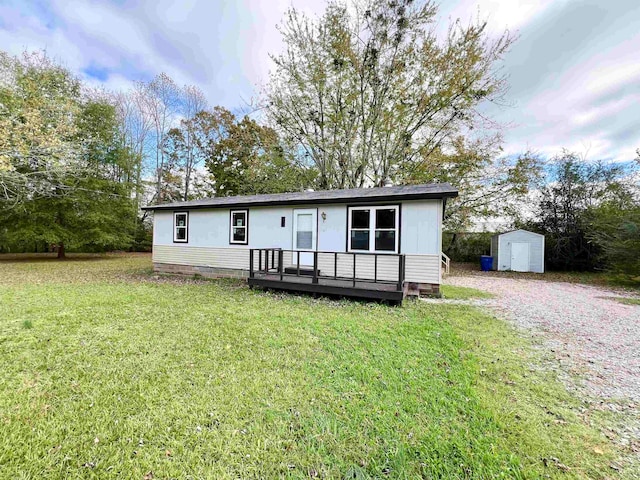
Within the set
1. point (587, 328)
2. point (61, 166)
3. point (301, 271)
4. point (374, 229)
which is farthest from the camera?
point (61, 166)

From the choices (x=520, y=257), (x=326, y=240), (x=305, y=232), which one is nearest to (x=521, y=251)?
(x=520, y=257)

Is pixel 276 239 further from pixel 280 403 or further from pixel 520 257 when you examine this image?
pixel 520 257

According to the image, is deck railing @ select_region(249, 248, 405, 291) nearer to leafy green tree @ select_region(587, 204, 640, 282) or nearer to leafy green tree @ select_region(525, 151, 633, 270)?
leafy green tree @ select_region(587, 204, 640, 282)

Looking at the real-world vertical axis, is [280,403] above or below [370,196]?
below

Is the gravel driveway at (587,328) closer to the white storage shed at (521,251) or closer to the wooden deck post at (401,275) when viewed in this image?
the wooden deck post at (401,275)

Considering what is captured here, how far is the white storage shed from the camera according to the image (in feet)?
45.8

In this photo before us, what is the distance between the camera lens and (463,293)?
8.39 m

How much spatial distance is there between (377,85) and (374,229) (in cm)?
993

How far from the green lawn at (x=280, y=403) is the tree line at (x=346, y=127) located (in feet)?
35.3

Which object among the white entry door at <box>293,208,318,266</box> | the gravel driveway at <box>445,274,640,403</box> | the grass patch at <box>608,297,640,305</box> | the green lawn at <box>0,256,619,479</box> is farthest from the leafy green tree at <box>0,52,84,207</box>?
the grass patch at <box>608,297,640,305</box>

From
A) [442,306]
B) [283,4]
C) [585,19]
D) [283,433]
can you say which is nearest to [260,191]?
[283,4]

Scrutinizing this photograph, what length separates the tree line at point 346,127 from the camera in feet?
42.0

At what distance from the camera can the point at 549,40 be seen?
10312mm

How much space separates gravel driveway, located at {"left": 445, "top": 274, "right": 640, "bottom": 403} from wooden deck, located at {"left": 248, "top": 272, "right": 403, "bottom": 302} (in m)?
2.49
